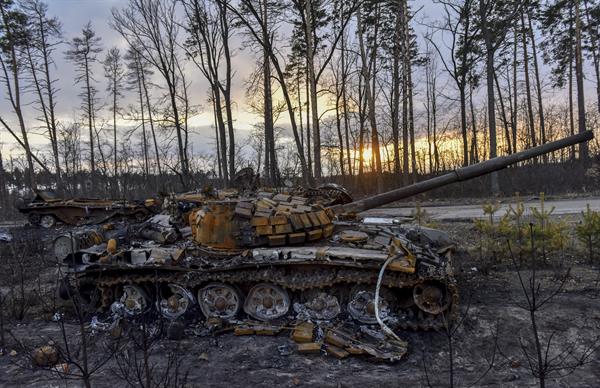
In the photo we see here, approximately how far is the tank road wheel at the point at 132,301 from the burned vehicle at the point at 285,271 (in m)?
0.02

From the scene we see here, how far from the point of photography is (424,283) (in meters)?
6.18

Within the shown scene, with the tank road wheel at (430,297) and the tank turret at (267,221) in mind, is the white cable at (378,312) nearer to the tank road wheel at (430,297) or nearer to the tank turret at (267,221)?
the tank road wheel at (430,297)

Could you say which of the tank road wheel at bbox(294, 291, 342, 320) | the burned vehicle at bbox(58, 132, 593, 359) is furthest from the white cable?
the tank road wheel at bbox(294, 291, 342, 320)

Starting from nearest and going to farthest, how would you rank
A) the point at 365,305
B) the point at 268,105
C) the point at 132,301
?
the point at 365,305
the point at 132,301
the point at 268,105

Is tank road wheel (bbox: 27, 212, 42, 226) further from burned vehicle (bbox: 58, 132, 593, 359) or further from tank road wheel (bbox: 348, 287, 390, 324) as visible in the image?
tank road wheel (bbox: 348, 287, 390, 324)

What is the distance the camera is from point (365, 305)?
21.3 feet

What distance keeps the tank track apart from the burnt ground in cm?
25

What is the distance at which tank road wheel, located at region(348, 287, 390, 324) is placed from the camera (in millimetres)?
6434

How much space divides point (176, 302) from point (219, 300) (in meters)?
0.79

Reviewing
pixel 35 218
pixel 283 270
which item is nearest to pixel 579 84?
pixel 283 270

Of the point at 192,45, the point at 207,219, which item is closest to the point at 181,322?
the point at 207,219

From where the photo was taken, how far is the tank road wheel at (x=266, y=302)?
6.86 m

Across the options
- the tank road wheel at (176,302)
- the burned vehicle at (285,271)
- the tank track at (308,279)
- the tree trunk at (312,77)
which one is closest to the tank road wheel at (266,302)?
the burned vehicle at (285,271)

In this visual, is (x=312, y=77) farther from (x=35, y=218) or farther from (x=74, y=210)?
(x=35, y=218)
